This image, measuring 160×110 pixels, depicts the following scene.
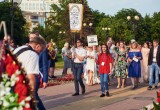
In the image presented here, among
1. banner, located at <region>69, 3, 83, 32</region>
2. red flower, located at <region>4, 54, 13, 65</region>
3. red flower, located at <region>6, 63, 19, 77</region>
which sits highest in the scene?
banner, located at <region>69, 3, 83, 32</region>

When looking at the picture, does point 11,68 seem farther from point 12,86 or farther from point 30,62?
point 30,62

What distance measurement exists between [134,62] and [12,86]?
11340 millimetres

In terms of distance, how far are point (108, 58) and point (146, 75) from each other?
507cm

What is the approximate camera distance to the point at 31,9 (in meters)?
192

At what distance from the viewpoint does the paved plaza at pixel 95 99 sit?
34.3 feet

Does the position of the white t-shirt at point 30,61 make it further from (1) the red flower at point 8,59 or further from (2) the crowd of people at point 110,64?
(2) the crowd of people at point 110,64

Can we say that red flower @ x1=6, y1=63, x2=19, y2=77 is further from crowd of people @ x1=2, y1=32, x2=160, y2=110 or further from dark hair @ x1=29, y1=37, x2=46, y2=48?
crowd of people @ x1=2, y1=32, x2=160, y2=110

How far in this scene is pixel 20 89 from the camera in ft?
13.9

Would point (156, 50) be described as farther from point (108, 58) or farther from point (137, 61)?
point (108, 58)

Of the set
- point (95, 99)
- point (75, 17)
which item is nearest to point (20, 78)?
point (95, 99)

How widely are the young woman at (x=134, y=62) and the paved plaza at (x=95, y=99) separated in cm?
45

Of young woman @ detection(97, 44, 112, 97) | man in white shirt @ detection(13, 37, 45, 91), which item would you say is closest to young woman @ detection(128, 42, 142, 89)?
young woman @ detection(97, 44, 112, 97)

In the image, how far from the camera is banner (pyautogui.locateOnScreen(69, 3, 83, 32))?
52.5 ft

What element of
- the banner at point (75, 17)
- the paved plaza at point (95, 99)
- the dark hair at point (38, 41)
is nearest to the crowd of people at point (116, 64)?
the paved plaza at point (95, 99)
